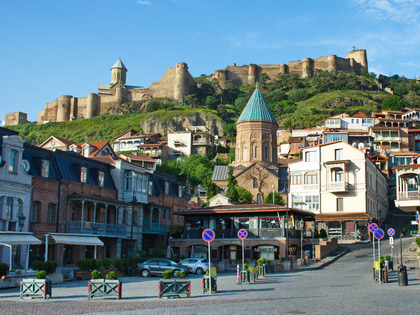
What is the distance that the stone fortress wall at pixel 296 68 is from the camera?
515 ft

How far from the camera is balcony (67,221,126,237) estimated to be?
114ft

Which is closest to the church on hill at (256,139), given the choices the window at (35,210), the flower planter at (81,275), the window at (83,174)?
the window at (83,174)

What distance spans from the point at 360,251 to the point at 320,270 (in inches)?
398

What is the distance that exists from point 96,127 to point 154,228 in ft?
283

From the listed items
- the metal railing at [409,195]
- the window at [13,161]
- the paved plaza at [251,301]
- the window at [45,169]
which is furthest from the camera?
the metal railing at [409,195]

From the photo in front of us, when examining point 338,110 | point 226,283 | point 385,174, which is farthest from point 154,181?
point 338,110

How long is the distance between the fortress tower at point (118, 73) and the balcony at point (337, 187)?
10670 cm

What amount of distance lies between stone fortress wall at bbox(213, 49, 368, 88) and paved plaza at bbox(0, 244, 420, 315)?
5443 inches

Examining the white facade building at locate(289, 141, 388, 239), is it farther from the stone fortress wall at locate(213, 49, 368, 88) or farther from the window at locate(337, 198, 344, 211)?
the stone fortress wall at locate(213, 49, 368, 88)

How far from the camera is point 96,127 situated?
127 m

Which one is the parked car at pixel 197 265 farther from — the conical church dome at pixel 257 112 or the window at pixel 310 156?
the conical church dome at pixel 257 112

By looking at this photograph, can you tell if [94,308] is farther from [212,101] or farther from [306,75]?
[306,75]

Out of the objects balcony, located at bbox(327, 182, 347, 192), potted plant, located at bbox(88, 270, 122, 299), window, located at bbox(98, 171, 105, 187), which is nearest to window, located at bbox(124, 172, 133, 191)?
window, located at bbox(98, 171, 105, 187)

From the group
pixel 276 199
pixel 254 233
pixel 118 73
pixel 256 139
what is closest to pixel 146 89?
pixel 118 73
